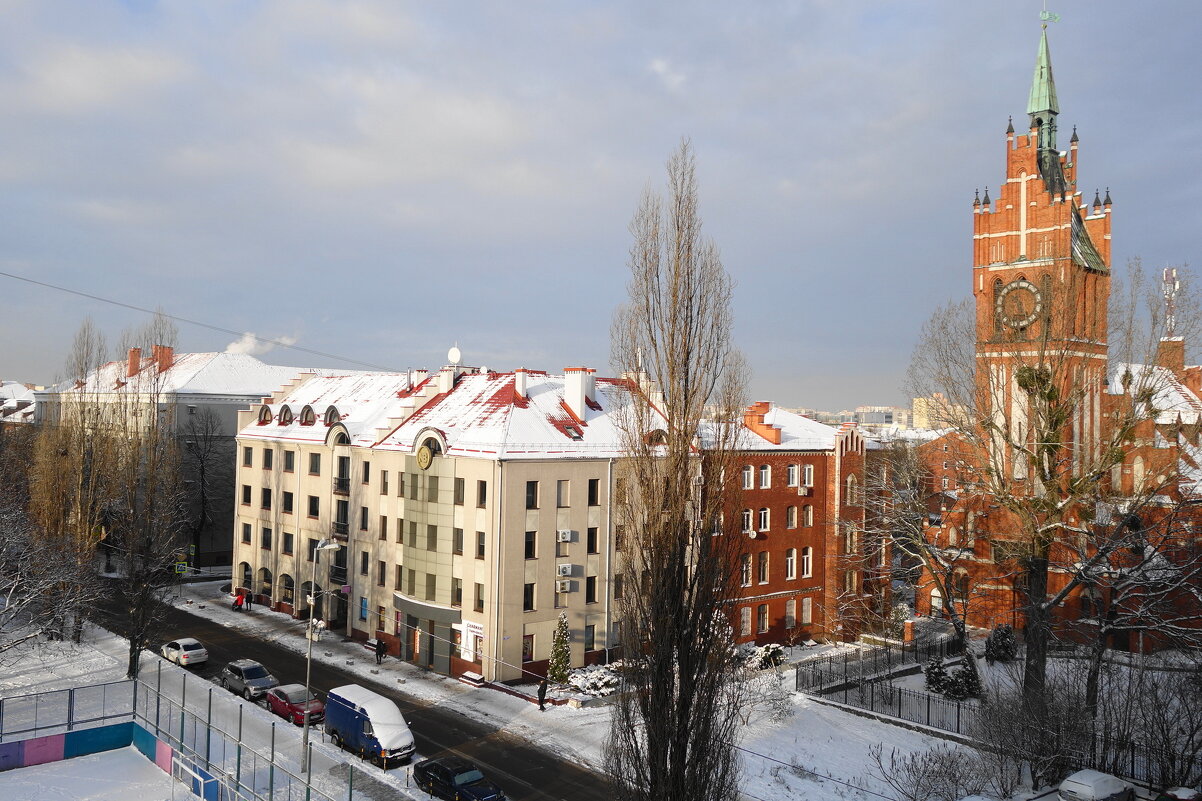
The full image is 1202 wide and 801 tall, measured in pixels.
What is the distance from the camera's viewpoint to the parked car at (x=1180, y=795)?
20.4 m

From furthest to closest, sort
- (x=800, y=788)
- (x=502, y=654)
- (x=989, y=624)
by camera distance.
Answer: (x=989, y=624) < (x=502, y=654) < (x=800, y=788)

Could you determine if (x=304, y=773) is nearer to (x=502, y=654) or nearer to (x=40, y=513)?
Answer: (x=502, y=654)

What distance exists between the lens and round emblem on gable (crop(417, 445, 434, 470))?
3725cm

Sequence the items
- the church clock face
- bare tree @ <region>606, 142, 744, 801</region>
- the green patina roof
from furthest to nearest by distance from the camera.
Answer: the green patina roof
the church clock face
bare tree @ <region>606, 142, 744, 801</region>

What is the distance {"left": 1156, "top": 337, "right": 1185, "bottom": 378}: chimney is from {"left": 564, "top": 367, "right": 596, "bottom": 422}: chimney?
78.1 ft

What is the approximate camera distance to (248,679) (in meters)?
32.0

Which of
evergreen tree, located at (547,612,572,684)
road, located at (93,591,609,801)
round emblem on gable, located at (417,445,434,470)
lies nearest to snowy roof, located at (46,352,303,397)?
road, located at (93,591,609,801)

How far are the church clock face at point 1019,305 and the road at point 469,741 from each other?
23300mm

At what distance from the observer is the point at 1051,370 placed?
28891mm

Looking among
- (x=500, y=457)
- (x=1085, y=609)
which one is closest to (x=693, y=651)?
(x=500, y=457)

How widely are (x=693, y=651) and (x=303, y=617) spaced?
113ft

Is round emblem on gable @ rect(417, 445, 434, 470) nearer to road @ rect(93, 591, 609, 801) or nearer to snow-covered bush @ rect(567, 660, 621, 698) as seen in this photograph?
road @ rect(93, 591, 609, 801)

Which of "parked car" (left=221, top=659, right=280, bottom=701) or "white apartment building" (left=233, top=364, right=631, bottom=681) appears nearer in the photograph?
"parked car" (left=221, top=659, right=280, bottom=701)

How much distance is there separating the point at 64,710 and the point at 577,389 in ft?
79.3
